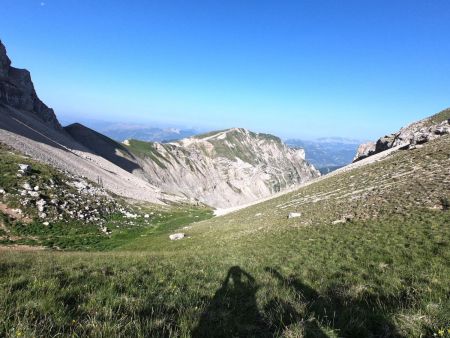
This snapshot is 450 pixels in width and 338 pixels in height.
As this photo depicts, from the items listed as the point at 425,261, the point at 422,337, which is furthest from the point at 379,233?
the point at 422,337

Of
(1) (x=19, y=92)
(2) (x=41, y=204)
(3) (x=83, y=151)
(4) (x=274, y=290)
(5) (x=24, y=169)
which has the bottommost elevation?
(2) (x=41, y=204)

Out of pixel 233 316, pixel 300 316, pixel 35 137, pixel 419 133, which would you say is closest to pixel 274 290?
pixel 300 316

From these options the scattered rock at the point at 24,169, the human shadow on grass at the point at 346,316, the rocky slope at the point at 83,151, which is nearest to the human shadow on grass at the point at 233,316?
the human shadow on grass at the point at 346,316

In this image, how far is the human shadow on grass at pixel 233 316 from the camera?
19.7 ft

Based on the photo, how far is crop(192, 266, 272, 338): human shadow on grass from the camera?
6.01m

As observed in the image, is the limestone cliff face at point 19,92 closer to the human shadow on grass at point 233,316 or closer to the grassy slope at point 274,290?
the grassy slope at point 274,290

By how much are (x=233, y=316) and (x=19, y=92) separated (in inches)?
4764

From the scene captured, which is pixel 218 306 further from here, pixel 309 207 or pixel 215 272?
pixel 309 207

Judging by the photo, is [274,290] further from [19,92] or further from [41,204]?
[19,92]

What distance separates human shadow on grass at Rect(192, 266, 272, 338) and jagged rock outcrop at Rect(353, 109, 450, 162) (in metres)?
47.8

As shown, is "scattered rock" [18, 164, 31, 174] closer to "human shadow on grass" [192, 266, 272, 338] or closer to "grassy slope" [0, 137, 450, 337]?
"grassy slope" [0, 137, 450, 337]

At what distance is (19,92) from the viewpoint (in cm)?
9906

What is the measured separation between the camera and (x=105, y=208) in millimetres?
46344

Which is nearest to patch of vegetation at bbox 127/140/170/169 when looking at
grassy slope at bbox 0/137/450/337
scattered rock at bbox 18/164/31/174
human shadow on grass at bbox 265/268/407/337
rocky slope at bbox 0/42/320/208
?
rocky slope at bbox 0/42/320/208
